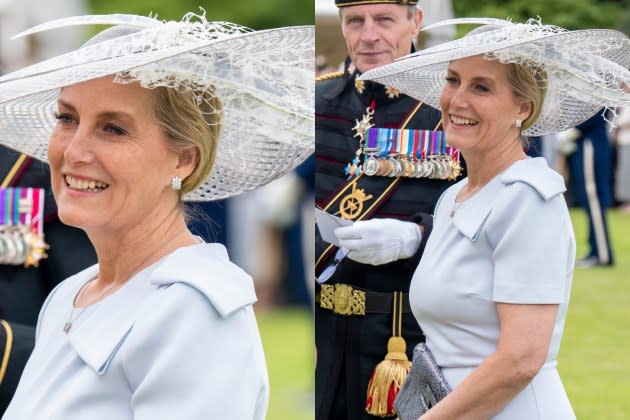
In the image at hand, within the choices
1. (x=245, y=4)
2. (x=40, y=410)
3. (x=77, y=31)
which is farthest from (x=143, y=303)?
(x=245, y=4)

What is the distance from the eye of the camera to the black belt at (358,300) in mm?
3111

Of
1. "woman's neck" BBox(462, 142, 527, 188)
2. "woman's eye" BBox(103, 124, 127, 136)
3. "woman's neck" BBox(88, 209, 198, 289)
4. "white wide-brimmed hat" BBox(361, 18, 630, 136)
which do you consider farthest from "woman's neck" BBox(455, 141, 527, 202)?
"woman's eye" BBox(103, 124, 127, 136)

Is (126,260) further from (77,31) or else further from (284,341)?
(284,341)

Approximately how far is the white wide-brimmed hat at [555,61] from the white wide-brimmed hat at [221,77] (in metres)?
0.52

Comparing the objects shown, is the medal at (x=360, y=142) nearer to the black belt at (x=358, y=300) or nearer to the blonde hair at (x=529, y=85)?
the black belt at (x=358, y=300)

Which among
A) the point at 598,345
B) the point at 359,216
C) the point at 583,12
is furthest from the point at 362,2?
the point at 583,12

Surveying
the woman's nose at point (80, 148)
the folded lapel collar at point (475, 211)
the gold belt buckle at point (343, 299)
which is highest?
the woman's nose at point (80, 148)

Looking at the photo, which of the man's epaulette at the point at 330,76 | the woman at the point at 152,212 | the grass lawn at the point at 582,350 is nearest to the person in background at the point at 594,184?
the grass lawn at the point at 582,350

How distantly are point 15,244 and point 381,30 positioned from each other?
3.59ft

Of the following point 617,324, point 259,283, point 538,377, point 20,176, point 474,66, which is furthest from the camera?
point 617,324

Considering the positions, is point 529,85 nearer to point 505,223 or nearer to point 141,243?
point 505,223

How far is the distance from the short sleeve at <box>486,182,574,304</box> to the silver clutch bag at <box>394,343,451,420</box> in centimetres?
26

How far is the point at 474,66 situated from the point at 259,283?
181cm

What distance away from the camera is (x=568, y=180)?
13.1 m
